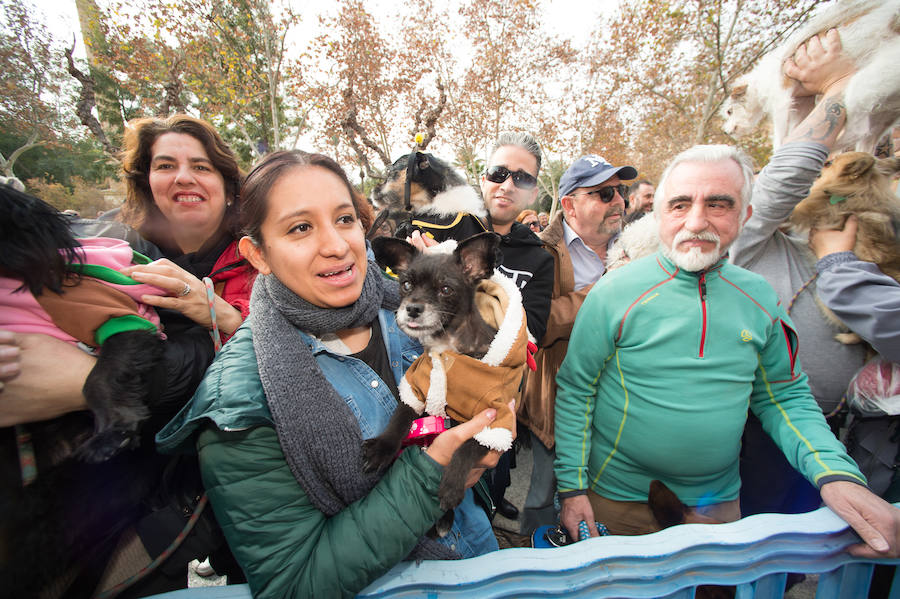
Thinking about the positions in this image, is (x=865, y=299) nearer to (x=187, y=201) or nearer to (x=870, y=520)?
(x=870, y=520)

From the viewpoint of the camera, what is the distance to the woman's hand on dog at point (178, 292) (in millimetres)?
1614

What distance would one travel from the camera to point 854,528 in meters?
1.57

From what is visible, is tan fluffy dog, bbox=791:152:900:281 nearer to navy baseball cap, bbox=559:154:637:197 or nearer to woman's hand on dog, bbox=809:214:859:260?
woman's hand on dog, bbox=809:214:859:260

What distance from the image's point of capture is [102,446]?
4.46 ft

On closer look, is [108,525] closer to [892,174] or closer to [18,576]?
[18,576]

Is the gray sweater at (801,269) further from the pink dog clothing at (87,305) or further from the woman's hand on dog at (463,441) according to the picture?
the pink dog clothing at (87,305)

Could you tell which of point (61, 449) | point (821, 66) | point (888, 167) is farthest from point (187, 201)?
point (888, 167)

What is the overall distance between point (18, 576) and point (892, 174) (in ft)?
17.2

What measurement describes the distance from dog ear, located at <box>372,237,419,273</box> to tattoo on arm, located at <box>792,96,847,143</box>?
2.97 m

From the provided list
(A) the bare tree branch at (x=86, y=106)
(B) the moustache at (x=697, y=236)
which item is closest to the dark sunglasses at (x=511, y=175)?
(B) the moustache at (x=697, y=236)

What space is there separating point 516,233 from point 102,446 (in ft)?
10.0

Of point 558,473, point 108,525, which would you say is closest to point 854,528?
point 558,473

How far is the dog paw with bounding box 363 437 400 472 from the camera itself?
1524 millimetres

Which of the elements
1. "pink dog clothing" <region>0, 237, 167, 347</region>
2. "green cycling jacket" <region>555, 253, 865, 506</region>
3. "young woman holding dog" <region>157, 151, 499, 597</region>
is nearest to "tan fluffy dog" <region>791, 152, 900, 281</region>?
"green cycling jacket" <region>555, 253, 865, 506</region>
